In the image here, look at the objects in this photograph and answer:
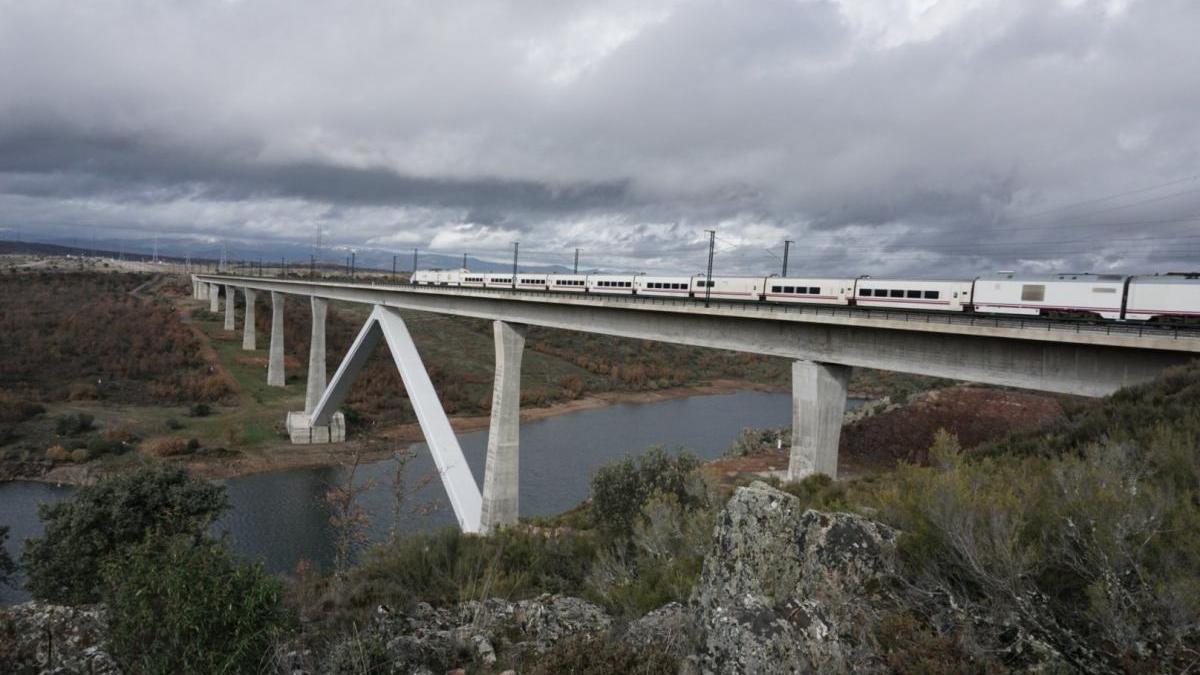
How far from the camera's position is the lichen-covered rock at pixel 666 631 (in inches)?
223

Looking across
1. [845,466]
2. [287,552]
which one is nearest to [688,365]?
[845,466]

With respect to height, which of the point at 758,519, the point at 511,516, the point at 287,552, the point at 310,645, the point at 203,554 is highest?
the point at 758,519

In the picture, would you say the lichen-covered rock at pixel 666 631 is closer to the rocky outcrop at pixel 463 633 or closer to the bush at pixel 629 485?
the rocky outcrop at pixel 463 633

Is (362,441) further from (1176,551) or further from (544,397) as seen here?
(1176,551)

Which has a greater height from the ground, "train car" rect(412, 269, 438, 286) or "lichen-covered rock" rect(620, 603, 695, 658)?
"train car" rect(412, 269, 438, 286)

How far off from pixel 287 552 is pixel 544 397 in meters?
35.3

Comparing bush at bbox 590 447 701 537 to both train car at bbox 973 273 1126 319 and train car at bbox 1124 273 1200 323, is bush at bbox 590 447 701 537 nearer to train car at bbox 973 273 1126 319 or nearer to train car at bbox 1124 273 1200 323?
train car at bbox 973 273 1126 319

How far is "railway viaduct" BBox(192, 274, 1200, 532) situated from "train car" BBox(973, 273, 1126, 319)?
419cm

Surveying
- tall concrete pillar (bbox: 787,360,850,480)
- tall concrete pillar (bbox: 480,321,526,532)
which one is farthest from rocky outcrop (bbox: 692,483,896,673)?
tall concrete pillar (bbox: 480,321,526,532)

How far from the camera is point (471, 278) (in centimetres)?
4631

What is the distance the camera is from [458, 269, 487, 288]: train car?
148 feet

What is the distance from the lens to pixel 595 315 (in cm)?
2472

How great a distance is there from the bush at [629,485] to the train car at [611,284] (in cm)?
1096

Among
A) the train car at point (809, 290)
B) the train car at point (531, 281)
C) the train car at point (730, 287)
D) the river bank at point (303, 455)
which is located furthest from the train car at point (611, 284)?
the river bank at point (303, 455)
